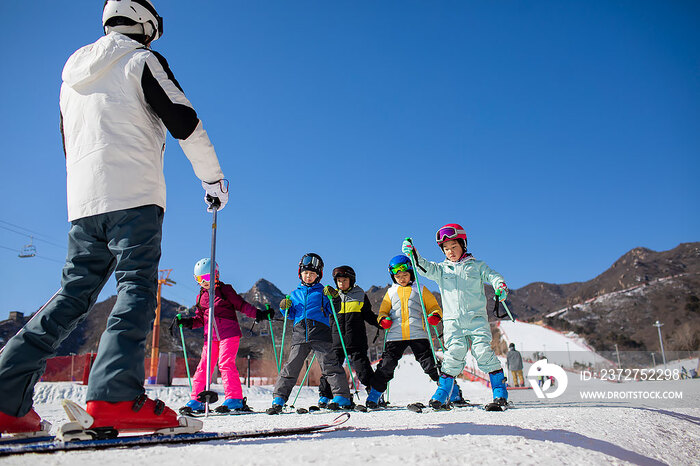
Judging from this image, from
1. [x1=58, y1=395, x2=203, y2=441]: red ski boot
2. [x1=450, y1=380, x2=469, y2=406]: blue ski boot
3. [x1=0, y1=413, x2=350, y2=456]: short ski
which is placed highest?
[x1=58, y1=395, x2=203, y2=441]: red ski boot

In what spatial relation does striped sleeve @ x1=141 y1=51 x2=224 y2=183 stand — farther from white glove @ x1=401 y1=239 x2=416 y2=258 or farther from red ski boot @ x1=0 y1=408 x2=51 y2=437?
white glove @ x1=401 y1=239 x2=416 y2=258

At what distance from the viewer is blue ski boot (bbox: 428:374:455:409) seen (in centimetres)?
414

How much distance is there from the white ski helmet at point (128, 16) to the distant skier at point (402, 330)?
4.08m

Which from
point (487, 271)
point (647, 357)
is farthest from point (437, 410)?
point (647, 357)

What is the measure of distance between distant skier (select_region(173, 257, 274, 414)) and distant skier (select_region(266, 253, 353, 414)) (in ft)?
1.21

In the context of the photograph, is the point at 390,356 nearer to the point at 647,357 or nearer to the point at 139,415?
the point at 139,415

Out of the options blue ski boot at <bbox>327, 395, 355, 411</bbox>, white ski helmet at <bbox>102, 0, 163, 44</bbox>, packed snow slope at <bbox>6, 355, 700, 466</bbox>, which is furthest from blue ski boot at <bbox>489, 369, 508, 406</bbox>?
white ski helmet at <bbox>102, 0, 163, 44</bbox>

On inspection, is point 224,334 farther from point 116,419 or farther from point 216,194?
point 116,419

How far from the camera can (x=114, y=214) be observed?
80.0 inches

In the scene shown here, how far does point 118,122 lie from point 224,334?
11.0 ft

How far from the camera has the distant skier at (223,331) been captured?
4.81 m

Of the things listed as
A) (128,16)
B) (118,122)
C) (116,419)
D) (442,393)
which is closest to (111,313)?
(116,419)

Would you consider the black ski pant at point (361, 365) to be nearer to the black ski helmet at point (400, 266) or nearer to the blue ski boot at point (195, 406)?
the black ski helmet at point (400, 266)

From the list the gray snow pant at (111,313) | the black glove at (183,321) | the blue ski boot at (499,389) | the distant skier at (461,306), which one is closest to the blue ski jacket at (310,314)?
the black glove at (183,321)
